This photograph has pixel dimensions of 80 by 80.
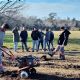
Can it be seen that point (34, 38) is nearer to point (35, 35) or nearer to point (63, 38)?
point (35, 35)

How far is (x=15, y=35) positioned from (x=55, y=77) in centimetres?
1373

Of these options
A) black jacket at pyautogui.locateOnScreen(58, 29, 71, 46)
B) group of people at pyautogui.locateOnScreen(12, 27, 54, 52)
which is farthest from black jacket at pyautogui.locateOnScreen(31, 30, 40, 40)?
black jacket at pyautogui.locateOnScreen(58, 29, 71, 46)

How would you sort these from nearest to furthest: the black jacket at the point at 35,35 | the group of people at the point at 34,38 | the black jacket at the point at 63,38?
1. the black jacket at the point at 63,38
2. the group of people at the point at 34,38
3. the black jacket at the point at 35,35

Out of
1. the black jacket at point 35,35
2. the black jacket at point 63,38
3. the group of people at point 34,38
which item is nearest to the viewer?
the black jacket at point 63,38

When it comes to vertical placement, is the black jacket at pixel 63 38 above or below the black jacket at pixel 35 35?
above

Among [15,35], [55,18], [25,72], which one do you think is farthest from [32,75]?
[55,18]

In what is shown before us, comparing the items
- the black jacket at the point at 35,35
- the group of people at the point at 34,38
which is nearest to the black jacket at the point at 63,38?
the group of people at the point at 34,38

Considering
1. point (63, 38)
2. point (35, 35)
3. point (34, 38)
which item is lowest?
point (34, 38)

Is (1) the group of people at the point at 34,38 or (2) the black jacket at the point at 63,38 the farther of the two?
(1) the group of people at the point at 34,38

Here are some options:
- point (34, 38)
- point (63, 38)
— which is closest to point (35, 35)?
point (34, 38)

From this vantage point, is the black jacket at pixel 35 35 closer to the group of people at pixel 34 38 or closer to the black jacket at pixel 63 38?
the group of people at pixel 34 38

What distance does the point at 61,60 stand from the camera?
2223 cm

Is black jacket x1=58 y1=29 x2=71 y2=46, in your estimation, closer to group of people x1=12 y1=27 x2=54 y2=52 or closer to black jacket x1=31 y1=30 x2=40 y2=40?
group of people x1=12 y1=27 x2=54 y2=52

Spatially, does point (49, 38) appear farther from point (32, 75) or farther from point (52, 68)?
point (32, 75)
